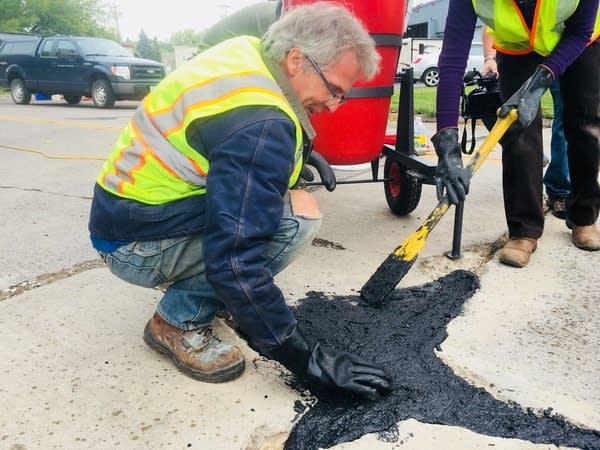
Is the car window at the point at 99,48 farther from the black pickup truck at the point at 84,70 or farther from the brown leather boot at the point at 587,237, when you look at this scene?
the brown leather boot at the point at 587,237

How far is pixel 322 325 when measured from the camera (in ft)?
6.77

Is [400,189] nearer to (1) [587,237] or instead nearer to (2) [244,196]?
(1) [587,237]

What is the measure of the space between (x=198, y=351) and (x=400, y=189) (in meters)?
1.80

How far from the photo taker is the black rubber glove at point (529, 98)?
7.50ft

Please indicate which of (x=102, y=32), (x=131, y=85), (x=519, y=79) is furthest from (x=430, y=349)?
(x=102, y=32)

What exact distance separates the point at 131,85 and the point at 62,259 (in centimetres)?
971

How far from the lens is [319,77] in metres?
1.51

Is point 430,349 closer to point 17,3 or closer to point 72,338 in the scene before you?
point 72,338

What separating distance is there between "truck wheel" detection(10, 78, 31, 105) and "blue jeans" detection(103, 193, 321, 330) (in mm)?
13295

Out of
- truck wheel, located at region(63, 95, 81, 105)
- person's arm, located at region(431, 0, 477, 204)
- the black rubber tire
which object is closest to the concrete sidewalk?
person's arm, located at region(431, 0, 477, 204)

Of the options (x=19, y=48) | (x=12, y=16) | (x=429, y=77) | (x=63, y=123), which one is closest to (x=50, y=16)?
(x=12, y=16)

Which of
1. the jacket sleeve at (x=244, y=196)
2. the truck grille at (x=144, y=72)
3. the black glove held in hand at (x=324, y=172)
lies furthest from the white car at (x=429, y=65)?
the jacket sleeve at (x=244, y=196)

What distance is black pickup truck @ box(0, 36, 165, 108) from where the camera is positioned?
11.5 meters

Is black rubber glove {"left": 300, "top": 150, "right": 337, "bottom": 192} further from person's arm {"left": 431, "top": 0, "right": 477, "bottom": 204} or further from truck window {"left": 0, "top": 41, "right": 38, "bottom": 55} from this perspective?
truck window {"left": 0, "top": 41, "right": 38, "bottom": 55}
